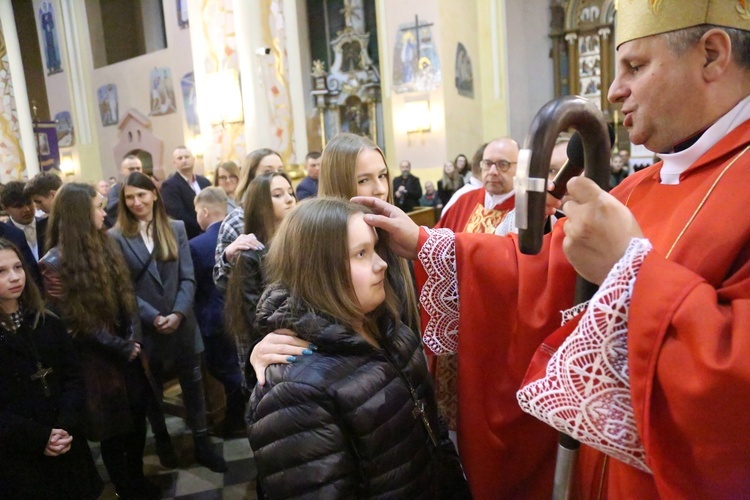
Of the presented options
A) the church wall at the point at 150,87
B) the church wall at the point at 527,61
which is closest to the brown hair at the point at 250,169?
the church wall at the point at 527,61

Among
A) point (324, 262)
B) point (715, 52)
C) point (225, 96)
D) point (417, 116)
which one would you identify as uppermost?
point (225, 96)

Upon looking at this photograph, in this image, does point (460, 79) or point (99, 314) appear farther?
point (460, 79)

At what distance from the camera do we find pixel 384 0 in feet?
36.2

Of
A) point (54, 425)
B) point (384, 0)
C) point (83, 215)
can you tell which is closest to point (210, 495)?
point (54, 425)

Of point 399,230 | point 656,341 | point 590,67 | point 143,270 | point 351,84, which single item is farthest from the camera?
point 351,84

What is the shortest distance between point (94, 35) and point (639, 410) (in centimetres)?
1883

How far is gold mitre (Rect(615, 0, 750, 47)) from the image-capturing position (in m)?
0.97

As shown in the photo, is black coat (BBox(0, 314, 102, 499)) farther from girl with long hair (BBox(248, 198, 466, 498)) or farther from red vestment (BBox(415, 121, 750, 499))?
red vestment (BBox(415, 121, 750, 499))

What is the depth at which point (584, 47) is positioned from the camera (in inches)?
514

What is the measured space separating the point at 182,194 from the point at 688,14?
5025mm

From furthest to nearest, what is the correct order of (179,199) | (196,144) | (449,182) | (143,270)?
(196,144)
(449,182)
(179,199)
(143,270)

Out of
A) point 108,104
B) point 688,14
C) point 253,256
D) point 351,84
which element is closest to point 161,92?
point 108,104

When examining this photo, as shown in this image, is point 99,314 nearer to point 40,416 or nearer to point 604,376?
point 40,416

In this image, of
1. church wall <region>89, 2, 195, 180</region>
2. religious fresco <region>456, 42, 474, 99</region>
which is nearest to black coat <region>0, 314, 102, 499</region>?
religious fresco <region>456, 42, 474, 99</region>
